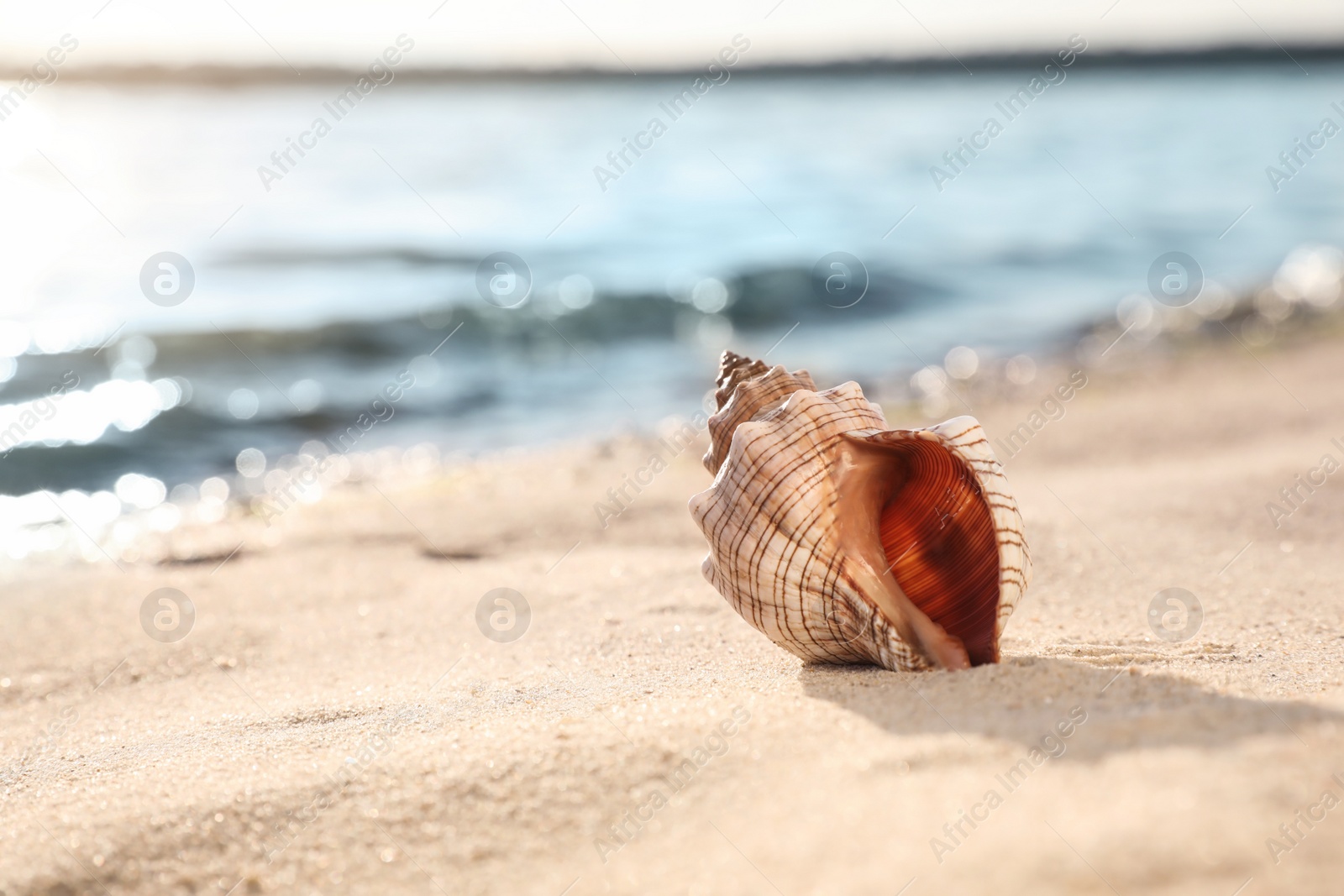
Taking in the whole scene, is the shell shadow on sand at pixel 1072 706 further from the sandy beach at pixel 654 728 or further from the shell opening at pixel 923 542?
the shell opening at pixel 923 542

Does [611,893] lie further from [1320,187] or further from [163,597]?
[1320,187]

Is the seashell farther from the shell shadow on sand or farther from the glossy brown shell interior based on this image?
the shell shadow on sand

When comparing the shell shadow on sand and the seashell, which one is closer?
the shell shadow on sand

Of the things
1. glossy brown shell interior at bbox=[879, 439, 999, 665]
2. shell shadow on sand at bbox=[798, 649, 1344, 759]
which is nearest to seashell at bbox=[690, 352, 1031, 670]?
glossy brown shell interior at bbox=[879, 439, 999, 665]

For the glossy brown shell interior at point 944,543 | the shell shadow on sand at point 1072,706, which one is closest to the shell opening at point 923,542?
the glossy brown shell interior at point 944,543

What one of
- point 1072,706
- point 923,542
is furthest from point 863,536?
point 1072,706

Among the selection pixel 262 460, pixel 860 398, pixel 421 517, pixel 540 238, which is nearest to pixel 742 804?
pixel 860 398
